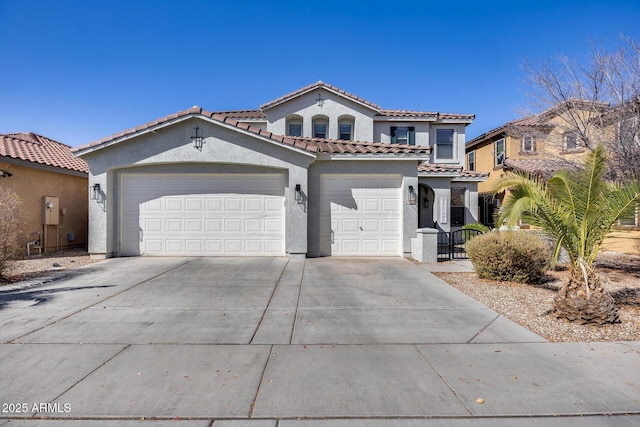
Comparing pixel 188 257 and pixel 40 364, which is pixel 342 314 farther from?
pixel 188 257

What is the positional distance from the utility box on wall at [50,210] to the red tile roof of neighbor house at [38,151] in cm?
128

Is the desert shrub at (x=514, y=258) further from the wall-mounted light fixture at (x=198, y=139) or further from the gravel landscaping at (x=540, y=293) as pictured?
the wall-mounted light fixture at (x=198, y=139)

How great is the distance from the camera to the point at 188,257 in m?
11.2

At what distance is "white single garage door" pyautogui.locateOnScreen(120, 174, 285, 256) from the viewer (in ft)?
37.4

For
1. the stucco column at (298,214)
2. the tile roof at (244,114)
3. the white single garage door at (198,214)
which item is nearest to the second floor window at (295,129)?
the tile roof at (244,114)

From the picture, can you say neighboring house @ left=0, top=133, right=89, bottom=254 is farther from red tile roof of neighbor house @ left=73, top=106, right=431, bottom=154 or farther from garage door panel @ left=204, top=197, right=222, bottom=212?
garage door panel @ left=204, top=197, right=222, bottom=212

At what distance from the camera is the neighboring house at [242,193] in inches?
430

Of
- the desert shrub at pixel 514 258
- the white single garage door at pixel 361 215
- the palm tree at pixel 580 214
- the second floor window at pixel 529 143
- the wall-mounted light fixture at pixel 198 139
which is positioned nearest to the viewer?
the palm tree at pixel 580 214

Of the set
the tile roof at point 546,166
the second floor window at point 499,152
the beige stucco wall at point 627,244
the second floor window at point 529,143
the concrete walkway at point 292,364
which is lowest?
the concrete walkway at point 292,364

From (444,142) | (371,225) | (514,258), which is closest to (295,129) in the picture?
(444,142)

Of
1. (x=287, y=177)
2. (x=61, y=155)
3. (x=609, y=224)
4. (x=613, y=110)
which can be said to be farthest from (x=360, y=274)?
(x=61, y=155)

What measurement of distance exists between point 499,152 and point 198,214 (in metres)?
16.9

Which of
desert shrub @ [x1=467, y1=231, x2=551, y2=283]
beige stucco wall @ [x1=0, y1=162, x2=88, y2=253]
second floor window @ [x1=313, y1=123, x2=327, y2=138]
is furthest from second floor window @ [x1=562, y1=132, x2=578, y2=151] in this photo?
beige stucco wall @ [x1=0, y1=162, x2=88, y2=253]

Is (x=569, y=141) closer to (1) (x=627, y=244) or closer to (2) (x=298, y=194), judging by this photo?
(1) (x=627, y=244)
